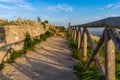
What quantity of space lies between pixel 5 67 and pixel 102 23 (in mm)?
3672

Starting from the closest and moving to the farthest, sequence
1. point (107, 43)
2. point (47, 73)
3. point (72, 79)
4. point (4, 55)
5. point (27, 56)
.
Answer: point (107, 43), point (72, 79), point (47, 73), point (4, 55), point (27, 56)

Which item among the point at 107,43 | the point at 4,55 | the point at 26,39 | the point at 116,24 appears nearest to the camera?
the point at 116,24

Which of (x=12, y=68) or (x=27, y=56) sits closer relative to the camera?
(x=12, y=68)

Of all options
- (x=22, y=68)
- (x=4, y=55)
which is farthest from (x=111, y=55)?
(x=4, y=55)

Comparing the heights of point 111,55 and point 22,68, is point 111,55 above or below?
above

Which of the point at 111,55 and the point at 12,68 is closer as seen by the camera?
the point at 111,55

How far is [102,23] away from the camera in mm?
3832

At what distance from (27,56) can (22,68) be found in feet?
5.78

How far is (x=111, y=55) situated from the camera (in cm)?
380

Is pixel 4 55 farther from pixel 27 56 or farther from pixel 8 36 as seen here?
pixel 27 56

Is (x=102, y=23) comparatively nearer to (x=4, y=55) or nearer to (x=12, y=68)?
(x=12, y=68)

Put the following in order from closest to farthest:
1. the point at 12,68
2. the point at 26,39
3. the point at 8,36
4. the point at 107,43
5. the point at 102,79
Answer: the point at 107,43, the point at 102,79, the point at 12,68, the point at 8,36, the point at 26,39

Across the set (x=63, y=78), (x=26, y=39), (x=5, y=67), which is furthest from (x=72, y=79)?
(x=26, y=39)

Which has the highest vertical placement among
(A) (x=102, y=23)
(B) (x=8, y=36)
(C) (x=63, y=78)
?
(A) (x=102, y=23)
